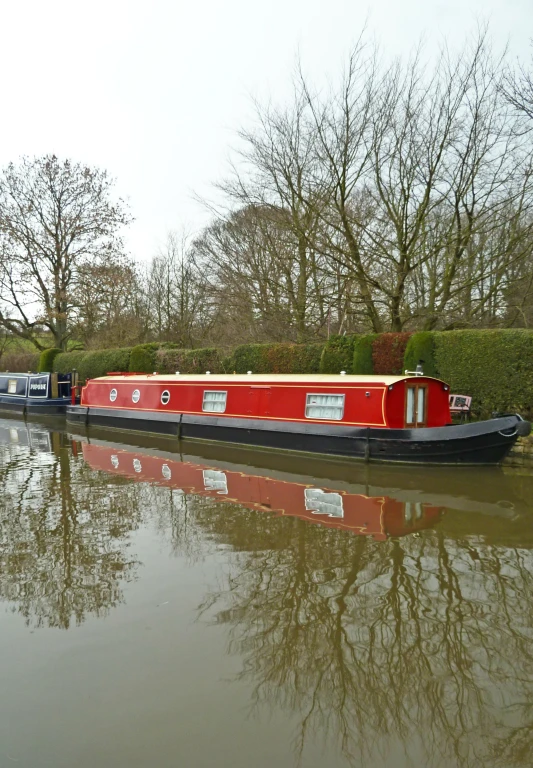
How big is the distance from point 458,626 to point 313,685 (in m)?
1.33

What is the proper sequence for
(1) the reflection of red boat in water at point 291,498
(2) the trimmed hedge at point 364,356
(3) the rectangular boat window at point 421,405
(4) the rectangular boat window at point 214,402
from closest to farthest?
(1) the reflection of red boat in water at point 291,498
(3) the rectangular boat window at point 421,405
(4) the rectangular boat window at point 214,402
(2) the trimmed hedge at point 364,356

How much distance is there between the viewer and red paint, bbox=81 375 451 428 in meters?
10.3

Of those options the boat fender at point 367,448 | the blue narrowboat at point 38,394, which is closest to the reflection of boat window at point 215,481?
the boat fender at point 367,448

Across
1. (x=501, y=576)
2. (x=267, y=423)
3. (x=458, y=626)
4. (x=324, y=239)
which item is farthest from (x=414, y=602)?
(x=324, y=239)

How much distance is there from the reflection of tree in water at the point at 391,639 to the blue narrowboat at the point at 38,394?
51.3ft

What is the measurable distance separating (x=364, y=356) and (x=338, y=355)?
36.0 inches

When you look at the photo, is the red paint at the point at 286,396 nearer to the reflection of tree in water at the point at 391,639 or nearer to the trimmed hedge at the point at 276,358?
the trimmed hedge at the point at 276,358

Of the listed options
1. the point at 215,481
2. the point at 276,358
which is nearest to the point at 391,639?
the point at 215,481

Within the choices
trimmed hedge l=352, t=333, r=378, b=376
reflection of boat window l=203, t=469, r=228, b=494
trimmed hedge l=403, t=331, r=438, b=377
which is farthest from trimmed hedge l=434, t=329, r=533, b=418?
reflection of boat window l=203, t=469, r=228, b=494

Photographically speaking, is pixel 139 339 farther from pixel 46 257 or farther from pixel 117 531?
pixel 117 531

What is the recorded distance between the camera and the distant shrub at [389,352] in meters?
13.6

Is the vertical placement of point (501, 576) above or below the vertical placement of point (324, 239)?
below

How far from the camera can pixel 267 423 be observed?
12.0 metres

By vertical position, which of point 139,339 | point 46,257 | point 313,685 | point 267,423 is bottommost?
point 313,685
